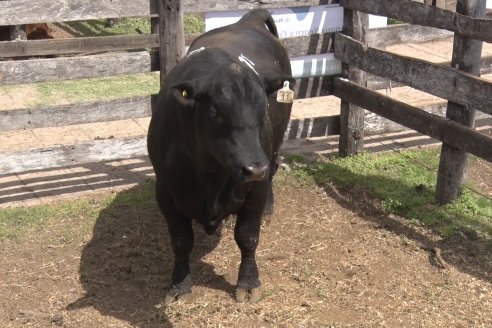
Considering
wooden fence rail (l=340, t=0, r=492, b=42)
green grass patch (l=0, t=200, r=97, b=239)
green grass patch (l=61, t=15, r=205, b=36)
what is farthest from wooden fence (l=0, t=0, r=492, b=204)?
green grass patch (l=61, t=15, r=205, b=36)

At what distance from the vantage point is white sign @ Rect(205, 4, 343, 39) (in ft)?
23.2

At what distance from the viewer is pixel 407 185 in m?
7.05

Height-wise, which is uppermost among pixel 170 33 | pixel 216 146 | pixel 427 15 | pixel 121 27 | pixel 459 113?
pixel 427 15

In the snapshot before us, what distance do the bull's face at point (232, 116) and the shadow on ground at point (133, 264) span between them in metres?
1.23

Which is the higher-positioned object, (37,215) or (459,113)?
(459,113)

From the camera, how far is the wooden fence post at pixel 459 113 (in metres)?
6.05

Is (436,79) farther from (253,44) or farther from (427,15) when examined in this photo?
(253,44)

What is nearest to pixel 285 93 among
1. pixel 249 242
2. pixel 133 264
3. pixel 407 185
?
pixel 249 242

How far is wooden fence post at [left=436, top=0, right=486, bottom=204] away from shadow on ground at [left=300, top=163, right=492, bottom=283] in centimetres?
34

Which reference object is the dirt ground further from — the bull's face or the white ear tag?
the white ear tag

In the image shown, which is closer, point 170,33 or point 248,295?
point 248,295

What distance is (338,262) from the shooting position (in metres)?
5.69

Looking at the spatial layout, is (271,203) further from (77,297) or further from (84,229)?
(77,297)

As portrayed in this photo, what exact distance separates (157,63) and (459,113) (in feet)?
8.36
